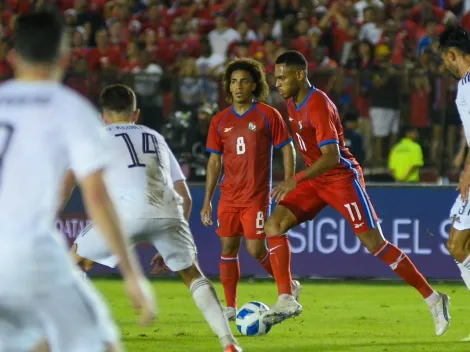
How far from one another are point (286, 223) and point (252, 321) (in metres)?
0.93

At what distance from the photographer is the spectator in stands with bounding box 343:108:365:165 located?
1570 centimetres

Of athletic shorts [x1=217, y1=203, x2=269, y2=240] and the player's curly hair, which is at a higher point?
the player's curly hair

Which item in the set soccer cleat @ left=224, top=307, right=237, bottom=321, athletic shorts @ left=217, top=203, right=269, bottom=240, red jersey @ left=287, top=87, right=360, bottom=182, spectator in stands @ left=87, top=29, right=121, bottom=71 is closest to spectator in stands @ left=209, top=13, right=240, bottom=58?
spectator in stands @ left=87, top=29, right=121, bottom=71

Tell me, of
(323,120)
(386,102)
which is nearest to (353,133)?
(386,102)

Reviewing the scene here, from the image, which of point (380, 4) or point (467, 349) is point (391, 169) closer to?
point (380, 4)

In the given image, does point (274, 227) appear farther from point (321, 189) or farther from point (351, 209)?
point (351, 209)

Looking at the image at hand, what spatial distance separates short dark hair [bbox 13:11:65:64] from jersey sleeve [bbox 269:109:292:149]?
19.6ft

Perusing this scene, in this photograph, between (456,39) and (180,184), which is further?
(456,39)

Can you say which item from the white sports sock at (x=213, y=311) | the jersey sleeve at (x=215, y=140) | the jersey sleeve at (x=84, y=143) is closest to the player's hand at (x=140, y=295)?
the jersey sleeve at (x=84, y=143)

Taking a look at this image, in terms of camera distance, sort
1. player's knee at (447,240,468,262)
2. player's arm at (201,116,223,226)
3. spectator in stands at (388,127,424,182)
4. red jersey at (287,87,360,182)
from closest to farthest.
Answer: player's knee at (447,240,468,262), red jersey at (287,87,360,182), player's arm at (201,116,223,226), spectator in stands at (388,127,424,182)

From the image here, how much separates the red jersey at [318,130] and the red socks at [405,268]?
71cm

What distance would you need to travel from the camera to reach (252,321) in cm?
911

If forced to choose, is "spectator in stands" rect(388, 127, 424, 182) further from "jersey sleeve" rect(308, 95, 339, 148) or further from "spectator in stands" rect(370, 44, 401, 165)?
"jersey sleeve" rect(308, 95, 339, 148)

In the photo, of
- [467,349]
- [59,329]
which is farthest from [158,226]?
[59,329]
